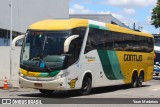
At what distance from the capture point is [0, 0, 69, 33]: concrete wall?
143 feet

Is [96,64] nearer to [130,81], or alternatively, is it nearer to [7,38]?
[130,81]

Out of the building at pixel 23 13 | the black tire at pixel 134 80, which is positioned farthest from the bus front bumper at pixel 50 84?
the building at pixel 23 13

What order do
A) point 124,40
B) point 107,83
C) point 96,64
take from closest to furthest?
1. point 96,64
2. point 107,83
3. point 124,40

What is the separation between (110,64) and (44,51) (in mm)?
5027

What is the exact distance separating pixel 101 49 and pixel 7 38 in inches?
1095

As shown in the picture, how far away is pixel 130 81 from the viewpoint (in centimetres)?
2447

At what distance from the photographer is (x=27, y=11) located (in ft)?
164

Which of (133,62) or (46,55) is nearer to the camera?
(46,55)

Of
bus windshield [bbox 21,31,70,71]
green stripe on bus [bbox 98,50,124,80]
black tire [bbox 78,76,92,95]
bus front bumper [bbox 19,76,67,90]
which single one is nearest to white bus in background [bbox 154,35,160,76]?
green stripe on bus [bbox 98,50,124,80]

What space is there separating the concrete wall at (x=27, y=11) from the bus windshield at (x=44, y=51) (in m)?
25.5

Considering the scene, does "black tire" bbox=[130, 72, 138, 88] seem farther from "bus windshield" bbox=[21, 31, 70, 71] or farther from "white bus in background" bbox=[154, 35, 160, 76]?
"white bus in background" bbox=[154, 35, 160, 76]

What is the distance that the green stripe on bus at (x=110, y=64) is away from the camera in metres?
Result: 20.7

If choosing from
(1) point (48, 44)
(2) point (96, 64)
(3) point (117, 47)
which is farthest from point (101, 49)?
(1) point (48, 44)

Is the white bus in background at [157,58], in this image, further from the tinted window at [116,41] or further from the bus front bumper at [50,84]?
the bus front bumper at [50,84]
